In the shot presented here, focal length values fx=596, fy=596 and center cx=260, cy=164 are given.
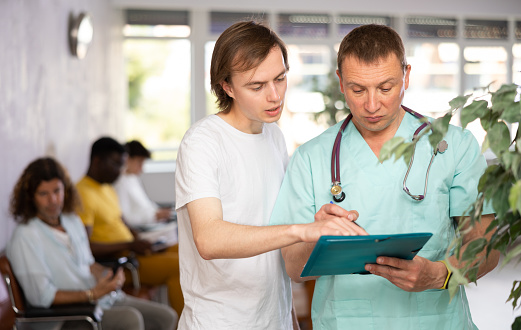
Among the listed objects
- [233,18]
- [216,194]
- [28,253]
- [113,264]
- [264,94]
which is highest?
[233,18]

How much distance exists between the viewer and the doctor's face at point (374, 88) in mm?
1384

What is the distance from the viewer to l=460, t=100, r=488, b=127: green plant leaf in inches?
37.2

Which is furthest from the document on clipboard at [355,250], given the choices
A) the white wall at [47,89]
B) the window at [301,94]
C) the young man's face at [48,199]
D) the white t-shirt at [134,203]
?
the window at [301,94]

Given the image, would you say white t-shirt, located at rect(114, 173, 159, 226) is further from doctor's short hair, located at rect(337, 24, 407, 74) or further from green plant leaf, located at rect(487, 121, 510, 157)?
green plant leaf, located at rect(487, 121, 510, 157)

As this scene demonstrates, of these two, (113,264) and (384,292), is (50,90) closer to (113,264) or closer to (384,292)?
(113,264)

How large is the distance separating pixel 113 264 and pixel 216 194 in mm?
2147

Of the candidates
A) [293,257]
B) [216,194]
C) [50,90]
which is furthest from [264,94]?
[50,90]

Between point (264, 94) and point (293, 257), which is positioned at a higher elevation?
point (264, 94)

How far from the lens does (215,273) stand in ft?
5.05

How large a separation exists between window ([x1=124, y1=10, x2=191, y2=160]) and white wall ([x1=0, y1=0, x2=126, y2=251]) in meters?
1.30

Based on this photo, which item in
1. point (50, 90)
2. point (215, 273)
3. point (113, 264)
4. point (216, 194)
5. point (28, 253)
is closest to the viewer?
point (216, 194)

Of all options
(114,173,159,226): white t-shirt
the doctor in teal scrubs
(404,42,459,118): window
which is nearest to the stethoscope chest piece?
the doctor in teal scrubs

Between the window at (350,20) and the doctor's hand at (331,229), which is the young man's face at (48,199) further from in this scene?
→ the window at (350,20)

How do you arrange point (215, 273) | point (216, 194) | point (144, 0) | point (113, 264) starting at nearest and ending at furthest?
point (216, 194), point (215, 273), point (113, 264), point (144, 0)
